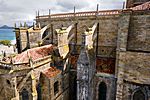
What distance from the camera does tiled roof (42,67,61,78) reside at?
44.4ft

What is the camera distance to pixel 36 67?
13.1 m

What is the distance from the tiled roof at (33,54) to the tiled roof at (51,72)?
159 centimetres

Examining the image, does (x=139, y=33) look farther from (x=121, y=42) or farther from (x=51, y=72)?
(x=51, y=72)

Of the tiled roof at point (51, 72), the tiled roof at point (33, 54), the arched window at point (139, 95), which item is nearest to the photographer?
the arched window at point (139, 95)

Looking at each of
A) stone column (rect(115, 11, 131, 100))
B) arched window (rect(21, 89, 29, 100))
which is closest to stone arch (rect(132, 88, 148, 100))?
stone column (rect(115, 11, 131, 100))

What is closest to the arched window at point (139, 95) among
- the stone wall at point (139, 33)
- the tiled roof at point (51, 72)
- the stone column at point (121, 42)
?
the stone column at point (121, 42)

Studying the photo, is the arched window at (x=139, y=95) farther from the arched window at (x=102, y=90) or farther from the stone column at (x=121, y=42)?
the arched window at (x=102, y=90)

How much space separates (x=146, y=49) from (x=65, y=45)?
8777mm

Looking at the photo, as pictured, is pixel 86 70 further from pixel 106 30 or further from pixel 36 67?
pixel 106 30

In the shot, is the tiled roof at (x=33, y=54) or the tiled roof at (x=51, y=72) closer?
the tiled roof at (x=33, y=54)

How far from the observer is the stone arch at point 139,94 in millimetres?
11615

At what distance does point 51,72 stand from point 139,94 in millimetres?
8523

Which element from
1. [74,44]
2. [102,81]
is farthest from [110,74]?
[74,44]

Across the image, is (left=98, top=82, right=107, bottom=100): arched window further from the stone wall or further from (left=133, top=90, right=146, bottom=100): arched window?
the stone wall
